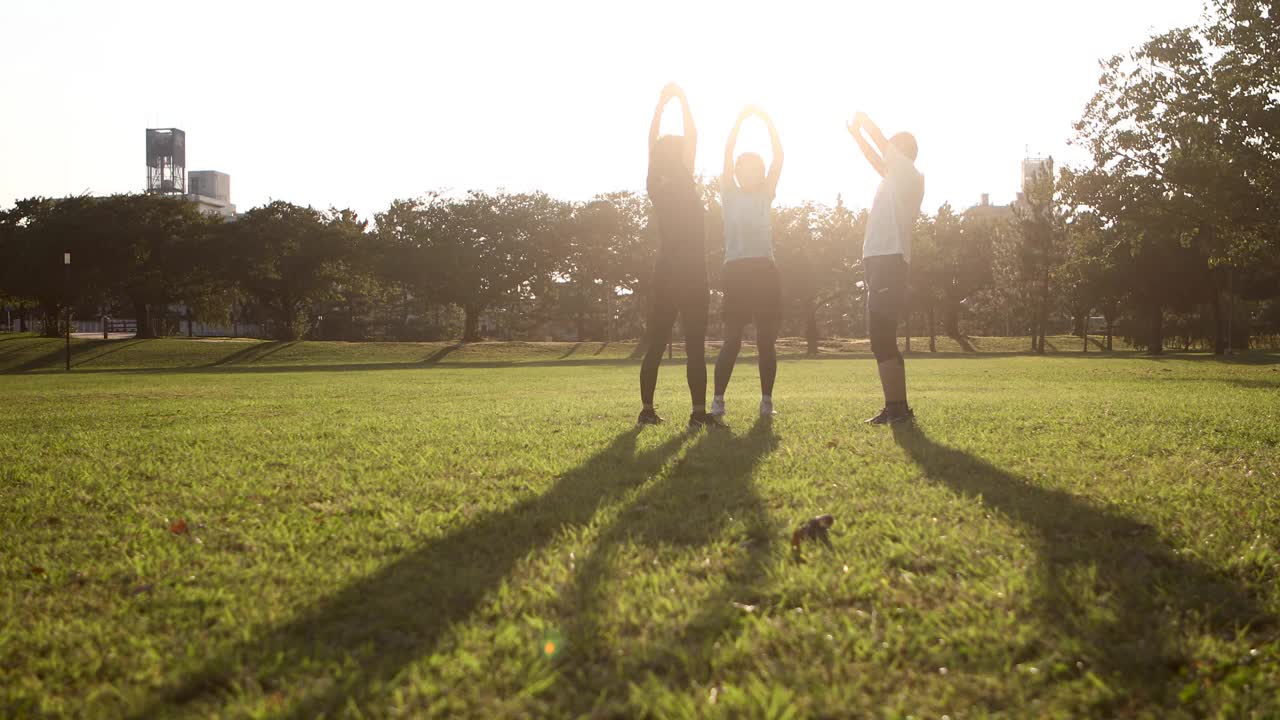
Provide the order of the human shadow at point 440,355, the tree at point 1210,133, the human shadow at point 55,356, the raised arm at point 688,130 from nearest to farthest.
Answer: the raised arm at point 688,130 < the tree at point 1210,133 < the human shadow at point 55,356 < the human shadow at point 440,355

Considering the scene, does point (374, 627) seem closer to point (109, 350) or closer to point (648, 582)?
point (648, 582)

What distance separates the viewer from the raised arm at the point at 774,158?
277 inches

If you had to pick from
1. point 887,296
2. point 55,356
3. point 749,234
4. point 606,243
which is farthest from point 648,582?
point 606,243

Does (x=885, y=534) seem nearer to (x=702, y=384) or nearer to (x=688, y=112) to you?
(x=702, y=384)

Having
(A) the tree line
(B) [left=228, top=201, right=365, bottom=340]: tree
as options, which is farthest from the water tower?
(B) [left=228, top=201, right=365, bottom=340]: tree

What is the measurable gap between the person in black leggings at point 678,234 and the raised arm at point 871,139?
4.50 ft

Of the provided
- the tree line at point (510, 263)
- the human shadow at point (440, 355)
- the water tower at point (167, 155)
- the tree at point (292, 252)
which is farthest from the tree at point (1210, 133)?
the water tower at point (167, 155)

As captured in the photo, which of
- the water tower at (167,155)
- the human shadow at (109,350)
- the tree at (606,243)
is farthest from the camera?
the water tower at (167,155)

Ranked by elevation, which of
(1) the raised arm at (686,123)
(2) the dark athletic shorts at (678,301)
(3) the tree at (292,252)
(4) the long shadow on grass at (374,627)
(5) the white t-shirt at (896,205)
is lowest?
(4) the long shadow on grass at (374,627)

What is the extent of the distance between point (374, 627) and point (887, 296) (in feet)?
17.1

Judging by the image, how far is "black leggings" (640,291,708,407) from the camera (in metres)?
6.62

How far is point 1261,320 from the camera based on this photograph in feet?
189

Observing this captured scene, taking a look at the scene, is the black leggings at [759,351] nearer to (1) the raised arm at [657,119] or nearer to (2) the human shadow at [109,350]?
(1) the raised arm at [657,119]

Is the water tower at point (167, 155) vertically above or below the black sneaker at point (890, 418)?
above
